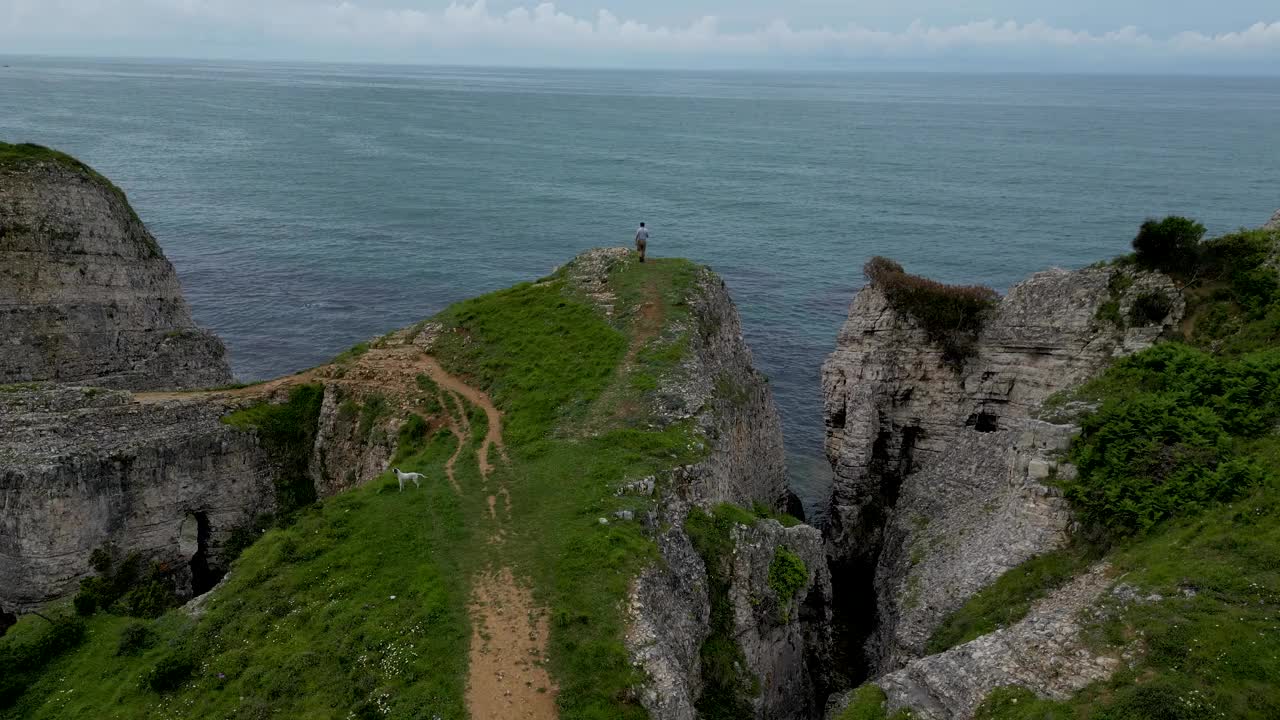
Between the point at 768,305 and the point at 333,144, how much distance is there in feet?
371

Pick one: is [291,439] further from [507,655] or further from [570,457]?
[507,655]

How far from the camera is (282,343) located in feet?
215

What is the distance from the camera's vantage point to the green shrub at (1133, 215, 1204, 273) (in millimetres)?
33094

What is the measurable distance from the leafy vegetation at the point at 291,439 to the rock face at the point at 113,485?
1.97 feet

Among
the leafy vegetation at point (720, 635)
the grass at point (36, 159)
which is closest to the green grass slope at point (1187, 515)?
the leafy vegetation at point (720, 635)

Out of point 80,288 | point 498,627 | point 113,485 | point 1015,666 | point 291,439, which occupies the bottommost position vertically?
point 113,485

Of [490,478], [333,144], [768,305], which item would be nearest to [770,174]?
[768,305]

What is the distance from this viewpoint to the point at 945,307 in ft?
124

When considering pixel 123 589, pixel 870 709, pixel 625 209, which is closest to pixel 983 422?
pixel 870 709

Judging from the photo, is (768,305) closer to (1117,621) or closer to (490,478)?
(490,478)

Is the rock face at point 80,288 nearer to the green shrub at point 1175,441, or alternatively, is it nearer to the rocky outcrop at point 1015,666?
the rocky outcrop at point 1015,666

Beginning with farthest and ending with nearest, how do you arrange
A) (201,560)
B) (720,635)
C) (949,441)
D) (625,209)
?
(625,209), (949,441), (201,560), (720,635)

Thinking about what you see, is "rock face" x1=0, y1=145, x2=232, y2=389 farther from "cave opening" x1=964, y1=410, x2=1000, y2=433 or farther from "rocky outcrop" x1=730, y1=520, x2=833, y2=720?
"cave opening" x1=964, y1=410, x2=1000, y2=433

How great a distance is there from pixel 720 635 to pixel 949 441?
Result: 19.8 meters
